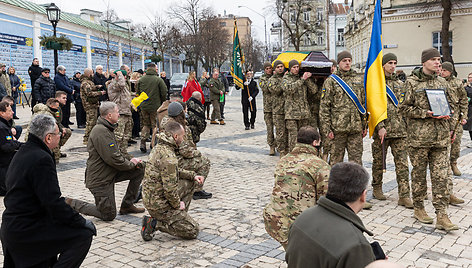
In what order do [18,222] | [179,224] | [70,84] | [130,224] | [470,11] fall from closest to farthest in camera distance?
[18,222] < [179,224] < [130,224] < [70,84] < [470,11]

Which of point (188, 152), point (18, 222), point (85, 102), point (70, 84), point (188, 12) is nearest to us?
point (18, 222)

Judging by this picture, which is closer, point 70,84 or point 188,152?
point 188,152

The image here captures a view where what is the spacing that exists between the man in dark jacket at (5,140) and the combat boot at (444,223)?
6.64 metres

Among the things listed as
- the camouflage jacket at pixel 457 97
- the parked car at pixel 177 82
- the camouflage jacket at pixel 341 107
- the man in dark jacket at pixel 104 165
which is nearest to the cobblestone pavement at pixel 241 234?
the man in dark jacket at pixel 104 165

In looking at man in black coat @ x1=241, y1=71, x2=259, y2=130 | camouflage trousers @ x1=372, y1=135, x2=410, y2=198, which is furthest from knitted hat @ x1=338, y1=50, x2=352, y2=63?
man in black coat @ x1=241, y1=71, x2=259, y2=130

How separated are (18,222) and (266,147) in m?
9.28

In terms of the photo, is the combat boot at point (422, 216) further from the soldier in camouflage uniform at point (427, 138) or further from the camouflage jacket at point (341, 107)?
the camouflage jacket at point (341, 107)

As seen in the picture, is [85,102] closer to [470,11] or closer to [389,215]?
[389,215]

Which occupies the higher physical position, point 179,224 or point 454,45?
point 454,45

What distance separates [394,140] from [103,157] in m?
4.37

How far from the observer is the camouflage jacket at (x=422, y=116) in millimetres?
5887

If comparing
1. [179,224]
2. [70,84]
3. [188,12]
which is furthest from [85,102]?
[188,12]

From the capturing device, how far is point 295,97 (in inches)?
376

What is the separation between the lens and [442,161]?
589 cm
